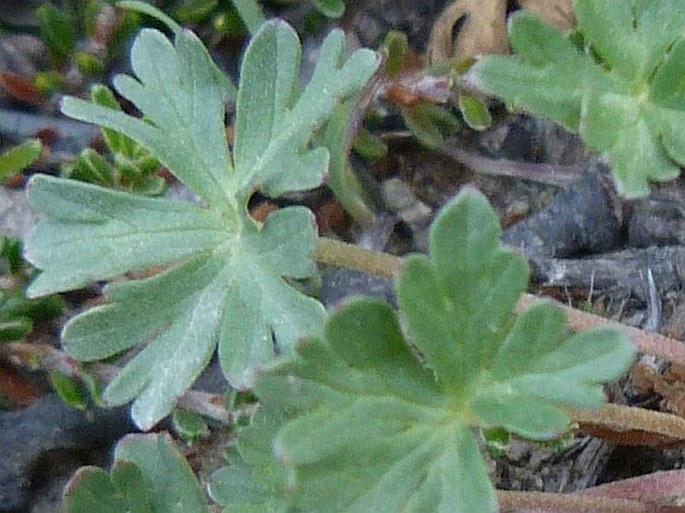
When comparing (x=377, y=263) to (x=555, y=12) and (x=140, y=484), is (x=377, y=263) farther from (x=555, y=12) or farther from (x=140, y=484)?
(x=555, y=12)

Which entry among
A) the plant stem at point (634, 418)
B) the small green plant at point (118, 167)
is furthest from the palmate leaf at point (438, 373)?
the small green plant at point (118, 167)

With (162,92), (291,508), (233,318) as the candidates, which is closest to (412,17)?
(162,92)

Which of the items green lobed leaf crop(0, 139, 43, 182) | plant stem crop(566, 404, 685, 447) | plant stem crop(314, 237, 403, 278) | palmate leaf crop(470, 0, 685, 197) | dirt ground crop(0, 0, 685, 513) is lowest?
dirt ground crop(0, 0, 685, 513)

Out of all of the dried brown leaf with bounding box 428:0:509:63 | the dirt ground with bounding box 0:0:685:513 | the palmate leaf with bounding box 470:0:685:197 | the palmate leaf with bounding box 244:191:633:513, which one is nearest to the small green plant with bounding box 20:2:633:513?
the palmate leaf with bounding box 244:191:633:513

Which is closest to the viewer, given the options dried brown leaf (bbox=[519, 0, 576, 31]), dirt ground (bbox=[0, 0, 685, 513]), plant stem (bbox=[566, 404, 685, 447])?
plant stem (bbox=[566, 404, 685, 447])

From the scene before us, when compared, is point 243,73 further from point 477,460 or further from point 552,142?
point 552,142

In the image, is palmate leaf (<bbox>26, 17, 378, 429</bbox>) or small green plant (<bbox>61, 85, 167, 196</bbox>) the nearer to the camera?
palmate leaf (<bbox>26, 17, 378, 429</bbox>)

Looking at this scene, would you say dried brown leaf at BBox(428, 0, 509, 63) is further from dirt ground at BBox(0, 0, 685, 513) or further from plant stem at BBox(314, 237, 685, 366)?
plant stem at BBox(314, 237, 685, 366)
